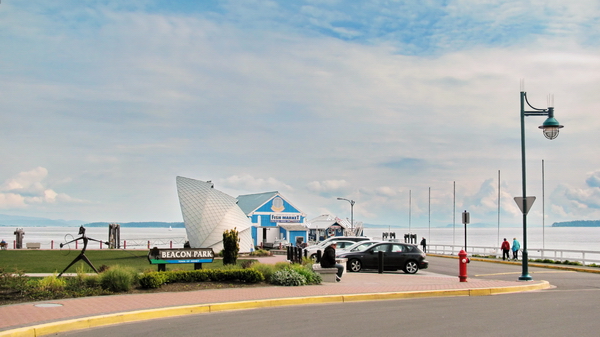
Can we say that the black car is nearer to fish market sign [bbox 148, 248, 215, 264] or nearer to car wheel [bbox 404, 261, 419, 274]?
car wheel [bbox 404, 261, 419, 274]

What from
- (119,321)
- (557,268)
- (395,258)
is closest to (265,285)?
(119,321)

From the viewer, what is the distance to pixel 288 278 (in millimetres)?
17766

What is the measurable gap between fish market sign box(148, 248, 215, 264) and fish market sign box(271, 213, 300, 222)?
155ft

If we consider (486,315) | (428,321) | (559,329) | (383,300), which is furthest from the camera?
(383,300)

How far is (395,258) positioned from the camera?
82.1ft

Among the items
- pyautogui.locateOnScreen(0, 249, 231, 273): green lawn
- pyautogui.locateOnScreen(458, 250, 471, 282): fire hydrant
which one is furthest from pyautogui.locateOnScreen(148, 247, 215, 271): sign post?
pyautogui.locateOnScreen(458, 250, 471, 282): fire hydrant

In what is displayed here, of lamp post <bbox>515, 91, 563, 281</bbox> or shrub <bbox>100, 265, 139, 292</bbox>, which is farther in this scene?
lamp post <bbox>515, 91, 563, 281</bbox>

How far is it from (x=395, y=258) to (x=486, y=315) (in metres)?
12.8

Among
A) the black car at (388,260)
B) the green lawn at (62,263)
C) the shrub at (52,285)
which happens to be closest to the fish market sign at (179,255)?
the shrub at (52,285)

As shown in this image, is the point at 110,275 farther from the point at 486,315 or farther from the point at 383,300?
the point at 486,315

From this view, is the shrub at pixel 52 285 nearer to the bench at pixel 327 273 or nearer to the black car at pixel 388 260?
the bench at pixel 327 273

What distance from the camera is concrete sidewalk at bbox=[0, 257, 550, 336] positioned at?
11047mm

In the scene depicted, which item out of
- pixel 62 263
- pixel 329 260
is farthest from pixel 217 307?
pixel 62 263

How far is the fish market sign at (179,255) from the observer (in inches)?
704
